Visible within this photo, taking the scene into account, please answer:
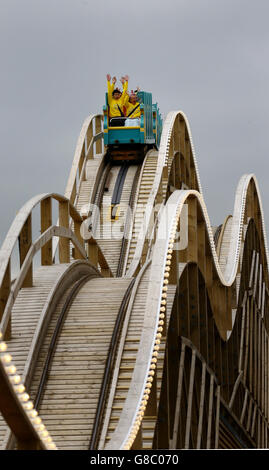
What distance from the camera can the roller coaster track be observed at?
12703 mm

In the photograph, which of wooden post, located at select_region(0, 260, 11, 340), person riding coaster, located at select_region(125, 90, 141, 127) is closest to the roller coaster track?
wooden post, located at select_region(0, 260, 11, 340)

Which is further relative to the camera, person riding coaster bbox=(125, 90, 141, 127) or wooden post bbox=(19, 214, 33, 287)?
person riding coaster bbox=(125, 90, 141, 127)

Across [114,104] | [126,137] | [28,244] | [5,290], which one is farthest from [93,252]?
[114,104]

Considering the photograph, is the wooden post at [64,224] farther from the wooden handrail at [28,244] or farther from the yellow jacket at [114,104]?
the yellow jacket at [114,104]

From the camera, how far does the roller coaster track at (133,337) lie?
41.7ft

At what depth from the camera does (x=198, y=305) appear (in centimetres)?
1922

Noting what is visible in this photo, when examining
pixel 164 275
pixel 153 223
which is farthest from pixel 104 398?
pixel 153 223

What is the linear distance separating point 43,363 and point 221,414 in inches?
301

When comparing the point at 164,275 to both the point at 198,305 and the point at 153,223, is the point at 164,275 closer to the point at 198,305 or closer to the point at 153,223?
the point at 198,305

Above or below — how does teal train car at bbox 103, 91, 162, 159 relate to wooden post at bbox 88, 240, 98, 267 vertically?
above

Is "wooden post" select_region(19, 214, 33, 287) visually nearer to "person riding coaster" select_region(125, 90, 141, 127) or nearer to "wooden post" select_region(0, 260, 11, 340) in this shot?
"wooden post" select_region(0, 260, 11, 340)
